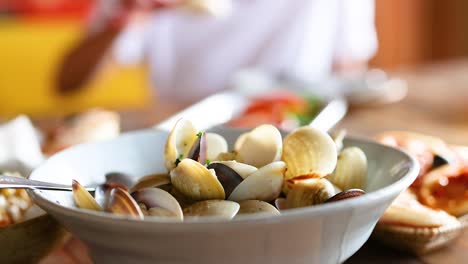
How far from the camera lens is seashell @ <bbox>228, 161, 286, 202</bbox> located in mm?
495

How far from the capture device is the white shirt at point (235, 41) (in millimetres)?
2188

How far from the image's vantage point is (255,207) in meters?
0.48

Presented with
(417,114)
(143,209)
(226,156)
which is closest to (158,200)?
(143,209)

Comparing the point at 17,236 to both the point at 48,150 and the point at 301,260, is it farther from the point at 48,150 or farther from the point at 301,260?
the point at 48,150

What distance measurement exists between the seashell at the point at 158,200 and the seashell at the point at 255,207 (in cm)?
5

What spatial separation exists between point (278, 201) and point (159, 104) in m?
0.90

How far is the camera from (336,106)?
69cm

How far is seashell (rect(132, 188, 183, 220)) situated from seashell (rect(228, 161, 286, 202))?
5 cm

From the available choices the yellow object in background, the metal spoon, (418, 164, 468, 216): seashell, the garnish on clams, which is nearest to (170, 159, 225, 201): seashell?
the garnish on clams

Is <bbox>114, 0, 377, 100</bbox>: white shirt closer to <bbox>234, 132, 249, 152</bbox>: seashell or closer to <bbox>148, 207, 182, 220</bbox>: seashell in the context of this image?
<bbox>234, 132, 249, 152</bbox>: seashell

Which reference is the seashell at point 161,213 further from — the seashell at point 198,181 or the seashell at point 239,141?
the seashell at point 239,141

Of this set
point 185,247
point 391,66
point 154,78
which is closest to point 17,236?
point 185,247

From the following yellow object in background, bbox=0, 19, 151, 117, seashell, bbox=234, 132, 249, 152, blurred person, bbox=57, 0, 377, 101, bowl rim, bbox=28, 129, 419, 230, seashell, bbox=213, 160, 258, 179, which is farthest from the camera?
yellow object in background, bbox=0, 19, 151, 117

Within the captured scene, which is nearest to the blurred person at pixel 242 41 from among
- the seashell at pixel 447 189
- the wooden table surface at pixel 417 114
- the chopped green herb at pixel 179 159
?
the wooden table surface at pixel 417 114
